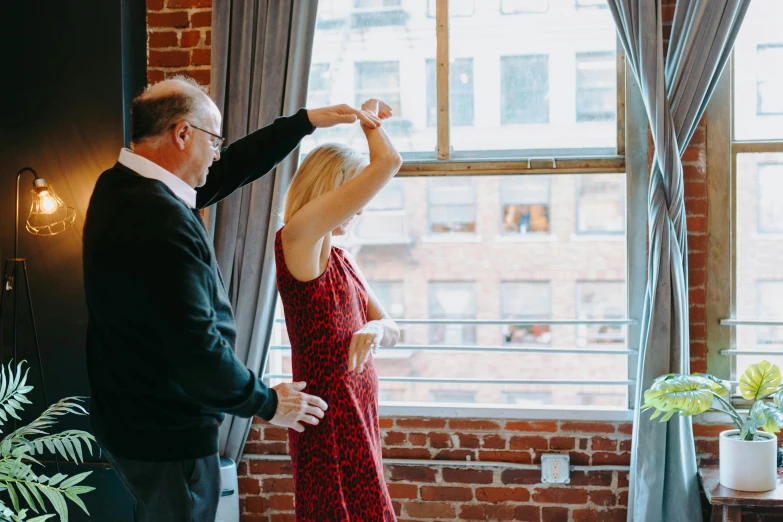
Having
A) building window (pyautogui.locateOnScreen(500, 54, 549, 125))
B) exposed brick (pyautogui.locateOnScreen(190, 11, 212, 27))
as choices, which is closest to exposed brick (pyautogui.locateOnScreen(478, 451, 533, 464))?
building window (pyautogui.locateOnScreen(500, 54, 549, 125))

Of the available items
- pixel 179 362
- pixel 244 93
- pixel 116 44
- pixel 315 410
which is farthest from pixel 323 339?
pixel 116 44

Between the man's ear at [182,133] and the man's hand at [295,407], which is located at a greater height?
the man's ear at [182,133]

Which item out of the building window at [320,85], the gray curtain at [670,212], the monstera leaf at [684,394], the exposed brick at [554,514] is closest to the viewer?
the monstera leaf at [684,394]

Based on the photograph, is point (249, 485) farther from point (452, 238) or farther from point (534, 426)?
point (452, 238)

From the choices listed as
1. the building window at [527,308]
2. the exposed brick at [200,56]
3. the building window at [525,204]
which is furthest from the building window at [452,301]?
the exposed brick at [200,56]

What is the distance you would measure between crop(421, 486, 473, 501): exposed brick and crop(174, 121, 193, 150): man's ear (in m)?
2.10

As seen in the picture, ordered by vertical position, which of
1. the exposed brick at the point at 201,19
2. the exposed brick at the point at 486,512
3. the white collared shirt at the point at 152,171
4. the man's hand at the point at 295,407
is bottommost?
the exposed brick at the point at 486,512

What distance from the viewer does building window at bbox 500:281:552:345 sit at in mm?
3393

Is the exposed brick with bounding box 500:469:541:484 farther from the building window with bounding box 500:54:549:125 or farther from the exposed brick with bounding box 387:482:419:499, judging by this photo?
the building window with bounding box 500:54:549:125

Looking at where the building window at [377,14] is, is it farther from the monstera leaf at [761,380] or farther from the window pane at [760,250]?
the monstera leaf at [761,380]

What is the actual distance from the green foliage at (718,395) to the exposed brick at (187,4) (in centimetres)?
246

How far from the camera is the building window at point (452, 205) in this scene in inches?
135

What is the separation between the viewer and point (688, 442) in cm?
296

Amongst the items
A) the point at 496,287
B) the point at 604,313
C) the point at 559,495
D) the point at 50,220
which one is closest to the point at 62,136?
the point at 50,220
